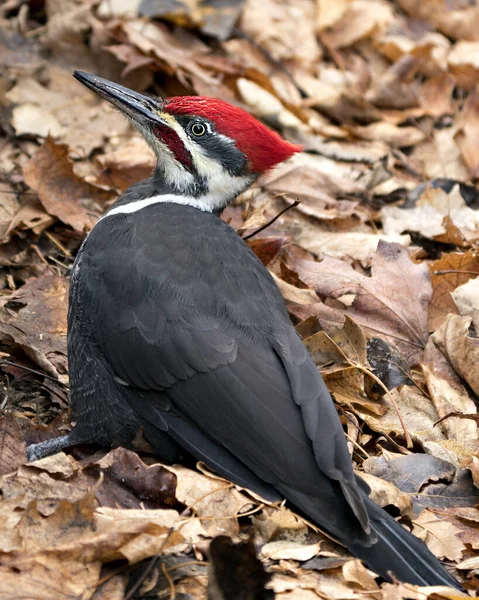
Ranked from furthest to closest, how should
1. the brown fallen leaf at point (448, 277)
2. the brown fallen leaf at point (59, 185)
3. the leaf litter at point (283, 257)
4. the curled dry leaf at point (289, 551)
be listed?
the brown fallen leaf at point (59, 185) < the brown fallen leaf at point (448, 277) < the curled dry leaf at point (289, 551) < the leaf litter at point (283, 257)

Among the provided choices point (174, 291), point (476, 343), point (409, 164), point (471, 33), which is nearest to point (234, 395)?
point (174, 291)

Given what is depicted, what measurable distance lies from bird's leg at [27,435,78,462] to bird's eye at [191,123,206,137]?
1.56m

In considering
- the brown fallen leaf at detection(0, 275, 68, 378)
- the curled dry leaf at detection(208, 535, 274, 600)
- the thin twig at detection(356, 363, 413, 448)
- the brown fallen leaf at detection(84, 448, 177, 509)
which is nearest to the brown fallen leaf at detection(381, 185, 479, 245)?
the thin twig at detection(356, 363, 413, 448)

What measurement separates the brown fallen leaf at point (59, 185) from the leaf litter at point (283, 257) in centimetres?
1

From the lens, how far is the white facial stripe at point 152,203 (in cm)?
445

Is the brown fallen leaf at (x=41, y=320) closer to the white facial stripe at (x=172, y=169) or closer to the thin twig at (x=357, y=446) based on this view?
the white facial stripe at (x=172, y=169)

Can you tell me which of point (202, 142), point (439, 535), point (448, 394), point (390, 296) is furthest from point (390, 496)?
point (202, 142)

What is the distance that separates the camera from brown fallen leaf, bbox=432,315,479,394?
4625 millimetres

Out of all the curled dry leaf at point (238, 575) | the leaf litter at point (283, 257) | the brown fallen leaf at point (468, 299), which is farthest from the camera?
the brown fallen leaf at point (468, 299)

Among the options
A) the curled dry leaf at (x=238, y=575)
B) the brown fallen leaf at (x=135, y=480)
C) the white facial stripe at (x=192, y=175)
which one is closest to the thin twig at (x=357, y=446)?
the brown fallen leaf at (x=135, y=480)

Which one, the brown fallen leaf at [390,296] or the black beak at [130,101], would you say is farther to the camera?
the brown fallen leaf at [390,296]

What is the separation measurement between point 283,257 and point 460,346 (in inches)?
44.9

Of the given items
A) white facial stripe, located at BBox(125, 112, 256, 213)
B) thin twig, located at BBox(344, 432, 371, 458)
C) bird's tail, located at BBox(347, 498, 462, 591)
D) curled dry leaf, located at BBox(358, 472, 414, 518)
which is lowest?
thin twig, located at BBox(344, 432, 371, 458)

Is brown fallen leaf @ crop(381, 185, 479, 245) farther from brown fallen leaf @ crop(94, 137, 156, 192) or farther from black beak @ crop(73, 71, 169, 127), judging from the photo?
black beak @ crop(73, 71, 169, 127)
